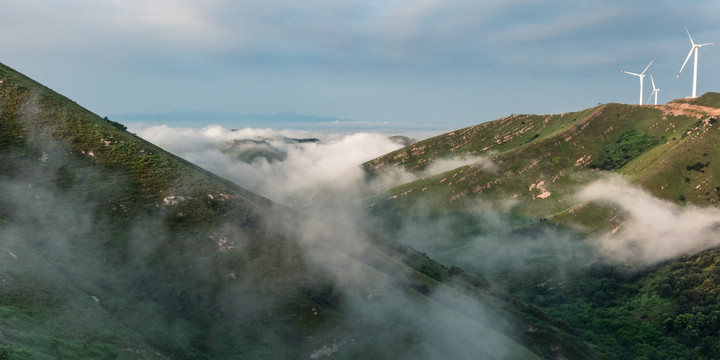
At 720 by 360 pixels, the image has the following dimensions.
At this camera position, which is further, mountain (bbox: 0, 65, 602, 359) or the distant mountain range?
the distant mountain range

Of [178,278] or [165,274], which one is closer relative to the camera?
[165,274]

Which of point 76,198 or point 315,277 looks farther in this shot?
point 315,277

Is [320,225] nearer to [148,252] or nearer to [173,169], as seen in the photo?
[173,169]

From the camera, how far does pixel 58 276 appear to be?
5753cm

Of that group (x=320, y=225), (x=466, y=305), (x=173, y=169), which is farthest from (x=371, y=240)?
(x=173, y=169)

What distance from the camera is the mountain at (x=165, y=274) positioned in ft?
179

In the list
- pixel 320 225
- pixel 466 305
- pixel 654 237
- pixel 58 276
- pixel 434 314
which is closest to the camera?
pixel 58 276

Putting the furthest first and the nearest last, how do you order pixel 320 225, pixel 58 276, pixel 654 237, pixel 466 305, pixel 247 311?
pixel 654 237 → pixel 320 225 → pixel 466 305 → pixel 247 311 → pixel 58 276

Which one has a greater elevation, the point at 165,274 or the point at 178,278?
the point at 165,274

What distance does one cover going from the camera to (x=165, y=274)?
71938 millimetres

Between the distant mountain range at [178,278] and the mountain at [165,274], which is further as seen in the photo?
the distant mountain range at [178,278]

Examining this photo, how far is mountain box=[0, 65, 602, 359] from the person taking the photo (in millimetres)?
54688

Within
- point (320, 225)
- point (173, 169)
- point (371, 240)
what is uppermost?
point (173, 169)

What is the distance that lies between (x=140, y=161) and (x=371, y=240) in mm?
79138
